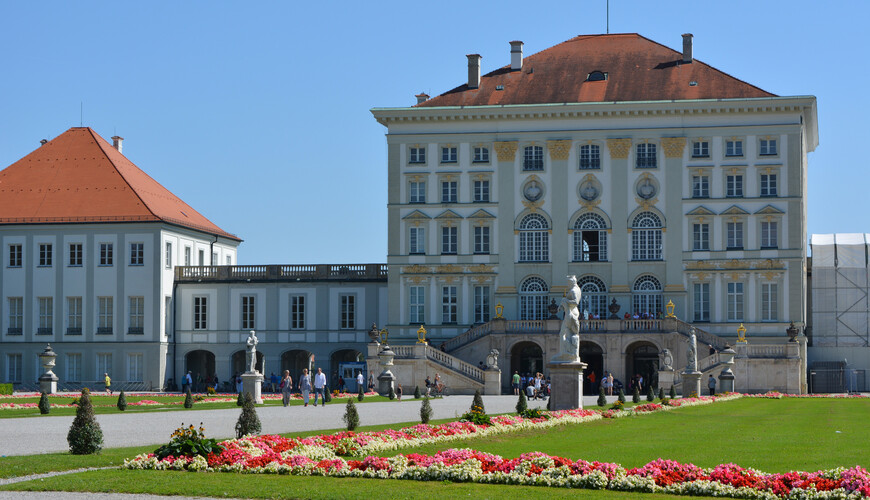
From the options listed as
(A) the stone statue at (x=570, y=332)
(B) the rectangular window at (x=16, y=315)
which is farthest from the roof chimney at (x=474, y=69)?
(A) the stone statue at (x=570, y=332)

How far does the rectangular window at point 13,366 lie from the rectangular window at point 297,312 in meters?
16.2

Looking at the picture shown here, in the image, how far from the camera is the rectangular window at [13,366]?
7875 cm

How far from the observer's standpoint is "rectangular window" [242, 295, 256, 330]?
264 feet

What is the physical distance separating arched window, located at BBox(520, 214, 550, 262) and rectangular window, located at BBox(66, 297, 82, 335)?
26.7 metres

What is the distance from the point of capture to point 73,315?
259ft

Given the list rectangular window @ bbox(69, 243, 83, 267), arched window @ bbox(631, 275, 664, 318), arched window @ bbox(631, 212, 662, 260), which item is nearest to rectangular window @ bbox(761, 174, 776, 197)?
arched window @ bbox(631, 212, 662, 260)

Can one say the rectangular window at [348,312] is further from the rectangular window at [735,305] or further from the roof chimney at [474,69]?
the rectangular window at [735,305]

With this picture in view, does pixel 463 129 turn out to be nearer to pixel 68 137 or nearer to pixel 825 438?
pixel 68 137

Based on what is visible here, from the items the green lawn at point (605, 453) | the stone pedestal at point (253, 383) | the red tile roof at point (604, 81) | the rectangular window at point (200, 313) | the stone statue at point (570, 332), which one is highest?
the red tile roof at point (604, 81)

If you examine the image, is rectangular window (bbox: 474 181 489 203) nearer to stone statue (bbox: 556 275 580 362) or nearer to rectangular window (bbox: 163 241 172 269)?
rectangular window (bbox: 163 241 172 269)

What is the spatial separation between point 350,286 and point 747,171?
24357 millimetres

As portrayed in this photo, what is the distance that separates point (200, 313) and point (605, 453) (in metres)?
58.0

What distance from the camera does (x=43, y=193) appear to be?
81.5 m

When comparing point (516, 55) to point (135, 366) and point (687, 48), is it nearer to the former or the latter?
point (687, 48)
